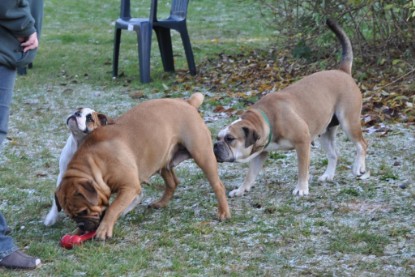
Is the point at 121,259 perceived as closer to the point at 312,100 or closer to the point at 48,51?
the point at 312,100

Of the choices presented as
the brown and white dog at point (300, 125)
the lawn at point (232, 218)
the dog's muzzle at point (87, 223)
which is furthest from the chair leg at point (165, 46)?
the dog's muzzle at point (87, 223)

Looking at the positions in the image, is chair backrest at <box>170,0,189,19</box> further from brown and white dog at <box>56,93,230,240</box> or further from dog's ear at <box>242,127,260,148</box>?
brown and white dog at <box>56,93,230,240</box>

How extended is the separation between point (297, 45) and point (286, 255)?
280 inches

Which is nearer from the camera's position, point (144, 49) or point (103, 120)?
point (103, 120)

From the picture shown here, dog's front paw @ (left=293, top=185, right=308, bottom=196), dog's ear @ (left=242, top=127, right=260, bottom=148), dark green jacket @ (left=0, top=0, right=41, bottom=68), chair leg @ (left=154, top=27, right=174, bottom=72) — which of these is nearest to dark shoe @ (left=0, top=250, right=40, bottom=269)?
dark green jacket @ (left=0, top=0, right=41, bottom=68)

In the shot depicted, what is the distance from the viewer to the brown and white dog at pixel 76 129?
18.6ft

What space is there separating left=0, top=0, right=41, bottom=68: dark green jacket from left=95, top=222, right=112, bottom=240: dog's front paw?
4.02 ft

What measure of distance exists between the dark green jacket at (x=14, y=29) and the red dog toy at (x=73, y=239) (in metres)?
1.22

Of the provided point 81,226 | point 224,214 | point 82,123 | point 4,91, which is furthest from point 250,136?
point 4,91

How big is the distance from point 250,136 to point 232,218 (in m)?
0.74

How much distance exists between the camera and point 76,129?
569cm

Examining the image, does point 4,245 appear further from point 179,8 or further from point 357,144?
point 179,8

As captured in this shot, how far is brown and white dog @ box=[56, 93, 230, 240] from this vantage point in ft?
17.0

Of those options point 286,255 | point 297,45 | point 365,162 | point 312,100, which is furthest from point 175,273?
point 297,45
